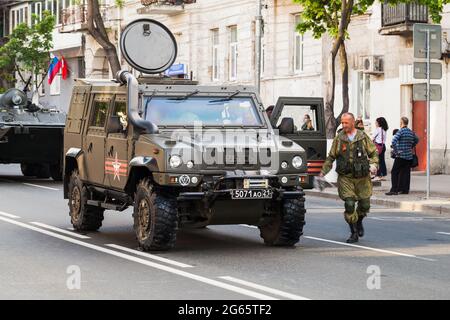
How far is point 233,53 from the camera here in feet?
141

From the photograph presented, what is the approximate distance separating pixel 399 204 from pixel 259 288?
39.0 ft

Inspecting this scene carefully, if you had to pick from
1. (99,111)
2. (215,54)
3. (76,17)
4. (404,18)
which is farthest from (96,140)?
(76,17)

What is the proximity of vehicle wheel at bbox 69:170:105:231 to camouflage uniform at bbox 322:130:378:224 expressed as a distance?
3.29m

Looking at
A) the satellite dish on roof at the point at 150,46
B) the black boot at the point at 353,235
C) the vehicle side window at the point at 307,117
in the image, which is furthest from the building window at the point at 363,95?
the black boot at the point at 353,235

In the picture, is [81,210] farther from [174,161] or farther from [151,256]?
[174,161]

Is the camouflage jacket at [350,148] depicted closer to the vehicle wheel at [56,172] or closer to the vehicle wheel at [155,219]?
the vehicle wheel at [155,219]

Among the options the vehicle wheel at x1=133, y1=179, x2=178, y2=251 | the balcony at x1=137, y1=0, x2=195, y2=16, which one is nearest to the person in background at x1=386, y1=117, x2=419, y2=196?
the vehicle wheel at x1=133, y1=179, x2=178, y2=251

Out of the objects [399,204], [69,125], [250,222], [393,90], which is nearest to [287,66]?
[393,90]

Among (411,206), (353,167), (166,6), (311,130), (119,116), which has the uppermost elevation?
(166,6)

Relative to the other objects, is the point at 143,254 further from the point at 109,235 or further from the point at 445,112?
the point at 445,112

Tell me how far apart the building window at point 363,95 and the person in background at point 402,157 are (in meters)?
11.2

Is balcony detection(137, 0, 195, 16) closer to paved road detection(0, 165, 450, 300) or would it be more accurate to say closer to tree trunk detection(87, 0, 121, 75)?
tree trunk detection(87, 0, 121, 75)

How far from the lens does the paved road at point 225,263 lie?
10547 millimetres

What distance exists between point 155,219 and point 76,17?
42258 mm
